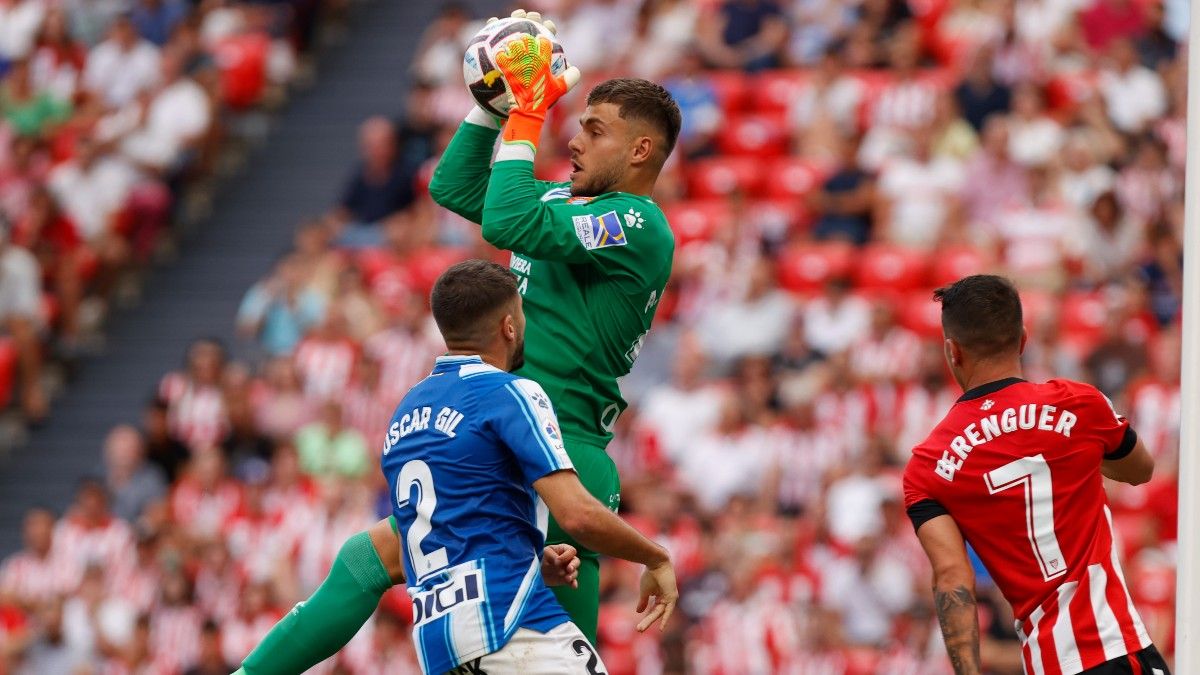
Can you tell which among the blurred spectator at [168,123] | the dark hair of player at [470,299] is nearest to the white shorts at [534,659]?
the dark hair of player at [470,299]

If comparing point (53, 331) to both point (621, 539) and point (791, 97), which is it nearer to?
point (791, 97)

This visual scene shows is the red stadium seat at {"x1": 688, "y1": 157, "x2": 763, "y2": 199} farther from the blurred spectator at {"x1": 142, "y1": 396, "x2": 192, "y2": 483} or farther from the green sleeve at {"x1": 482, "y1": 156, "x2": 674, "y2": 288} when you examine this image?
the green sleeve at {"x1": 482, "y1": 156, "x2": 674, "y2": 288}

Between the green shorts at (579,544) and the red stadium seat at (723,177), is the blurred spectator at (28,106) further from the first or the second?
the green shorts at (579,544)

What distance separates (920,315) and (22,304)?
28.5 ft

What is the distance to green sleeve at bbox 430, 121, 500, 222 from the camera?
670 cm

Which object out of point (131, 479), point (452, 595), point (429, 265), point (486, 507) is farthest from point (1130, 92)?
point (452, 595)

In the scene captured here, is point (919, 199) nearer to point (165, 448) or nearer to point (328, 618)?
point (165, 448)

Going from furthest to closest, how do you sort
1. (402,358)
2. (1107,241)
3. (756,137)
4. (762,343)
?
(756,137) < (402,358) < (762,343) < (1107,241)

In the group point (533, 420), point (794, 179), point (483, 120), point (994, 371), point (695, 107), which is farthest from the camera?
point (695, 107)

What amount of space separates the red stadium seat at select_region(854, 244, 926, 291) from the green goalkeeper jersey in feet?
28.3

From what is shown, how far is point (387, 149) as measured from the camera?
18.4m

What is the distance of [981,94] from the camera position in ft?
51.9

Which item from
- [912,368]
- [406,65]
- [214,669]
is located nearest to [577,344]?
[912,368]

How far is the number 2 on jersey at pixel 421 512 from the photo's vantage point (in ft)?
18.7
